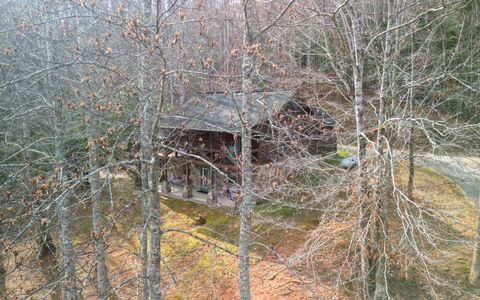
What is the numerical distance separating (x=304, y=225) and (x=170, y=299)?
5800 mm

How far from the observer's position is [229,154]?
Result: 19.9 feet

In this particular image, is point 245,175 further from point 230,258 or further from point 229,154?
point 230,258

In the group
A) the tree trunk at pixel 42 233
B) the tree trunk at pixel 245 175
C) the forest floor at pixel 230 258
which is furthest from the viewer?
the forest floor at pixel 230 258

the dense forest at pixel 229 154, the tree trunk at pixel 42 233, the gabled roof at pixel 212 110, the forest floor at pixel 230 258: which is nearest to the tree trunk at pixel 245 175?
the dense forest at pixel 229 154

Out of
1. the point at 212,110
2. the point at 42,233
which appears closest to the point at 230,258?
the point at 212,110

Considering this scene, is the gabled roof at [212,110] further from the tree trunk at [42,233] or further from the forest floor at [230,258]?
the forest floor at [230,258]

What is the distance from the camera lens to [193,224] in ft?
49.0

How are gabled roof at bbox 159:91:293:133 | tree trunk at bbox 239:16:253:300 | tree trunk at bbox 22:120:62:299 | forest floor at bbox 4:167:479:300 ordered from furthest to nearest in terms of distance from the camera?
forest floor at bbox 4:167:479:300, tree trunk at bbox 239:16:253:300, gabled roof at bbox 159:91:293:133, tree trunk at bbox 22:120:62:299

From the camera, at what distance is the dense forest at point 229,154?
489 cm

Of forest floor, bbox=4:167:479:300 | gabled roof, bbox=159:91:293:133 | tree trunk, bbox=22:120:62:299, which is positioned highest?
gabled roof, bbox=159:91:293:133

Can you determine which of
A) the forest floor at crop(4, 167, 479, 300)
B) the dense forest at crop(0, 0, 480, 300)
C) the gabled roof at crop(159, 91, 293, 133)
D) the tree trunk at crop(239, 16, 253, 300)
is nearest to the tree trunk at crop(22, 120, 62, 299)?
the dense forest at crop(0, 0, 480, 300)

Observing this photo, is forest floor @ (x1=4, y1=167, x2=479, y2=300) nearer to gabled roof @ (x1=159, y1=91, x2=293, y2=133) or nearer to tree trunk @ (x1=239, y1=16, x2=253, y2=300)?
tree trunk @ (x1=239, y1=16, x2=253, y2=300)

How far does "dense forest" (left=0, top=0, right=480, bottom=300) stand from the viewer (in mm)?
4891

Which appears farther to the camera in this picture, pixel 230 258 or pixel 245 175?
pixel 230 258
